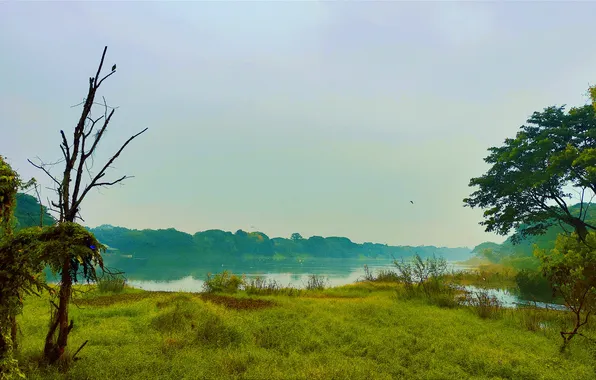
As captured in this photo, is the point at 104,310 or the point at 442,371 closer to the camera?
the point at 442,371

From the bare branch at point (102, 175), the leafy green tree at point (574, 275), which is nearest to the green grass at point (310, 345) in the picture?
the leafy green tree at point (574, 275)

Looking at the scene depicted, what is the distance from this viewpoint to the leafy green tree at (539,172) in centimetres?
2112

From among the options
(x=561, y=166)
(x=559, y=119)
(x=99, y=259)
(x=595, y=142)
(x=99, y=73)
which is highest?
(x=559, y=119)

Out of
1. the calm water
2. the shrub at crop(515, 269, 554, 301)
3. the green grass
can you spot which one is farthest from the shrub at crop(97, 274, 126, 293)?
the shrub at crop(515, 269, 554, 301)

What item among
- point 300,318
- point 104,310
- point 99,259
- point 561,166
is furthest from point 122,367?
point 561,166

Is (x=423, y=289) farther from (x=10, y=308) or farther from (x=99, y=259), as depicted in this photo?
(x=10, y=308)

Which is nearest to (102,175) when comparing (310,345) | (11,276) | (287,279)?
Answer: (11,276)

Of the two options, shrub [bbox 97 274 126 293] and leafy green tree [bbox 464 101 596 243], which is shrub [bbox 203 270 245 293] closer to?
shrub [bbox 97 274 126 293]

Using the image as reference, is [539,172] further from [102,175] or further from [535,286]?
[102,175]

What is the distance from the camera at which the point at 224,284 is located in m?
18.3

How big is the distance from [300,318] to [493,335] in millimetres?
5297

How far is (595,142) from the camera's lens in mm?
21062

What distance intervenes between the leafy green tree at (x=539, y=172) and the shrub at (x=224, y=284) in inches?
789

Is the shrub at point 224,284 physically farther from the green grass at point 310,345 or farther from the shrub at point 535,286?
the shrub at point 535,286
